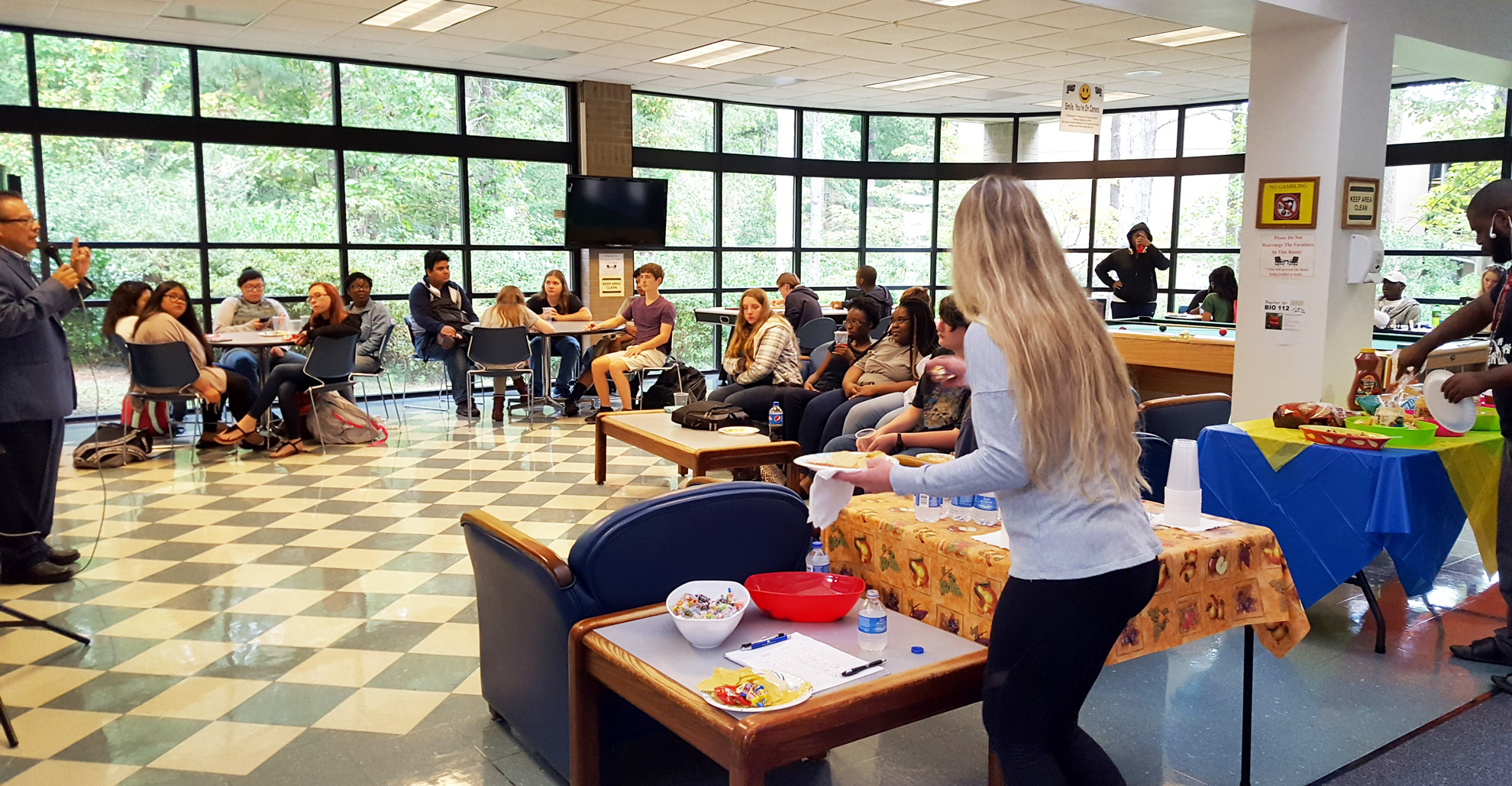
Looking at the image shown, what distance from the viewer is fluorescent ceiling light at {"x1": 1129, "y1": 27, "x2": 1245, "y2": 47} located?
7785 mm

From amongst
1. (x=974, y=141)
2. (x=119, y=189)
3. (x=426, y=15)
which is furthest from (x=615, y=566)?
(x=974, y=141)

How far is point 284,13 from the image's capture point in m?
7.41

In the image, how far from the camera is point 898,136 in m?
12.5

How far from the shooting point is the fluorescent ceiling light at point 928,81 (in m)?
9.76

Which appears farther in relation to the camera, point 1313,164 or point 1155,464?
point 1313,164

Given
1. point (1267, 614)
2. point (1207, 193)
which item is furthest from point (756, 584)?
point (1207, 193)

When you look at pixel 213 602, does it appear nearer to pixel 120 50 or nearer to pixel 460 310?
pixel 460 310

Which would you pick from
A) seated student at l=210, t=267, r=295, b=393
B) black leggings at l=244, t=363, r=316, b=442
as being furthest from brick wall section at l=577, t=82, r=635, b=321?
black leggings at l=244, t=363, r=316, b=442

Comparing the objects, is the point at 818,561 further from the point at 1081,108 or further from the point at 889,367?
the point at 1081,108

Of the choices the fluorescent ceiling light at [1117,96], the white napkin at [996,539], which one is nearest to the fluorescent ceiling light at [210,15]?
the white napkin at [996,539]

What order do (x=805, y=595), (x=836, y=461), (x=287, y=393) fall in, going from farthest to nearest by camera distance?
(x=287, y=393) → (x=836, y=461) → (x=805, y=595)

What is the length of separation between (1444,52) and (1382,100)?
3.83ft

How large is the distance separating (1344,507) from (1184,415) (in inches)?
34.6

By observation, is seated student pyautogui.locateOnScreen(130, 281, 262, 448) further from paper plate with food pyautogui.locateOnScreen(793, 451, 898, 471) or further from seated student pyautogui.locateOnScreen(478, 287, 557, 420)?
paper plate with food pyautogui.locateOnScreen(793, 451, 898, 471)
